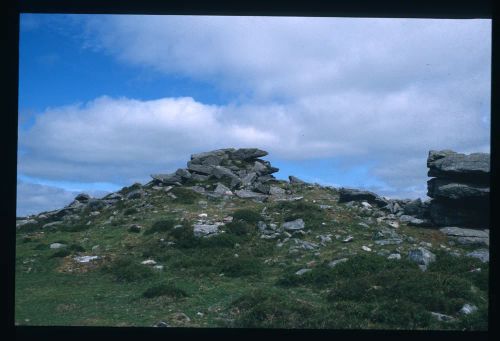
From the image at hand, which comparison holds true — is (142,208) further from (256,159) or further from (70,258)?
(256,159)

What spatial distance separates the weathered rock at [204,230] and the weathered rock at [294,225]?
2451 mm

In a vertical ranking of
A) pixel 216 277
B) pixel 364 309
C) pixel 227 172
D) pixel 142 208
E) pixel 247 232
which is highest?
pixel 227 172

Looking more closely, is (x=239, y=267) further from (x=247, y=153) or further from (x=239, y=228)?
(x=247, y=153)

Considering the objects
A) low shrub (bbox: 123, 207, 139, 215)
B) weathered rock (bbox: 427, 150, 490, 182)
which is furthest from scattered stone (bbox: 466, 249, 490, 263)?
low shrub (bbox: 123, 207, 139, 215)

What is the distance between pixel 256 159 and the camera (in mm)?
34469

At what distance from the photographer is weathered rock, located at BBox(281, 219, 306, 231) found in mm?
17078

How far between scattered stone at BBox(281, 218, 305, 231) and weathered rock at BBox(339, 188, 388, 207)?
6.97 meters

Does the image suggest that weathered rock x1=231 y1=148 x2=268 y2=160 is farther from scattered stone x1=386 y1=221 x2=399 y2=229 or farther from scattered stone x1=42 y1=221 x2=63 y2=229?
scattered stone x1=386 y1=221 x2=399 y2=229

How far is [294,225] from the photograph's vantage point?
17.3 meters

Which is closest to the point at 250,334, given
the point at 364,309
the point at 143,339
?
the point at 143,339

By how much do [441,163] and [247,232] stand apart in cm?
1026

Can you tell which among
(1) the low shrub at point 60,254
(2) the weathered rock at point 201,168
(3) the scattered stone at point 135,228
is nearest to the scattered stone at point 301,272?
(1) the low shrub at point 60,254

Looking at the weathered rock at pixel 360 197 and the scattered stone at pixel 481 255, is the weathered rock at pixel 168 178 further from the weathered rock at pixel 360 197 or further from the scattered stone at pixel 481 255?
the scattered stone at pixel 481 255

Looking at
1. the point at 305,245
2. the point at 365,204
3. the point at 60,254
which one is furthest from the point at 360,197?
the point at 60,254
